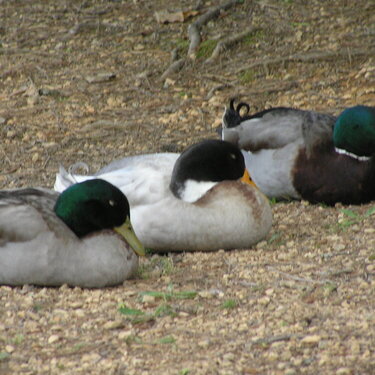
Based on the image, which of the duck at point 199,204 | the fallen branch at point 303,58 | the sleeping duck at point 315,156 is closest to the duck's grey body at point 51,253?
the duck at point 199,204

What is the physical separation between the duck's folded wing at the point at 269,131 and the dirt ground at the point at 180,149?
1.69 feet

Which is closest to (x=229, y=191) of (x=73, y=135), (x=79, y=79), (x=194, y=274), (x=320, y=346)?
(x=194, y=274)

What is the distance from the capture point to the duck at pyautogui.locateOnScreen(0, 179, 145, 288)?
484cm

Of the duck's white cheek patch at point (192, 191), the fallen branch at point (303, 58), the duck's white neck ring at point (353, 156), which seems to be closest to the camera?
the duck's white cheek patch at point (192, 191)

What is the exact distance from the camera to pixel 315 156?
264 inches

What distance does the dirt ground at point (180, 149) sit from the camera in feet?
13.0

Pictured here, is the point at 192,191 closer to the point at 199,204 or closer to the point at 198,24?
the point at 199,204

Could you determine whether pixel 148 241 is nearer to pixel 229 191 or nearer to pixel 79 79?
pixel 229 191

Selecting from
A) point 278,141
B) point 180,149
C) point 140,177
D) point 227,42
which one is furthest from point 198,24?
point 140,177

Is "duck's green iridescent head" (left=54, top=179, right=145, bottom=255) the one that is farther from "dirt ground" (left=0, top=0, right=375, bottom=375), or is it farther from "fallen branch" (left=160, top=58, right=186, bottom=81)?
"fallen branch" (left=160, top=58, right=186, bottom=81)

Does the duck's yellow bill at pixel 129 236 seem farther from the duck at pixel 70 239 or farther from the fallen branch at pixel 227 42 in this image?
the fallen branch at pixel 227 42

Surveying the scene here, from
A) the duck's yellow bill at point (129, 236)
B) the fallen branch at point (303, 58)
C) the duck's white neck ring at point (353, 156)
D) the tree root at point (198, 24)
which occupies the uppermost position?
the tree root at point (198, 24)

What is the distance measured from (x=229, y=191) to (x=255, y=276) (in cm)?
86

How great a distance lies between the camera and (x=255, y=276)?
4.98 m
